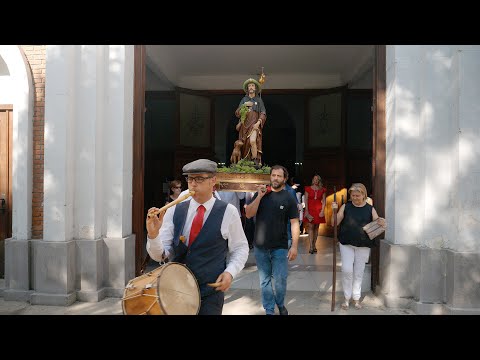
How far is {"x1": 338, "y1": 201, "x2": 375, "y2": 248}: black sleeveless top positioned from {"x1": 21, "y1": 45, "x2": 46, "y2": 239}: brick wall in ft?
14.5

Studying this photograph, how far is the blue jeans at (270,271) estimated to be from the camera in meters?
4.22

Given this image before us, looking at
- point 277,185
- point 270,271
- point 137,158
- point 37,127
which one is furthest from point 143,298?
point 37,127

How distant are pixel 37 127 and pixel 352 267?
4995 millimetres

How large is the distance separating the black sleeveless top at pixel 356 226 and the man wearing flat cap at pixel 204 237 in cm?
242

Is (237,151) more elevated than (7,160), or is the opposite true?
(237,151)

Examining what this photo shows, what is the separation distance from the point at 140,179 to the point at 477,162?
15.9 ft

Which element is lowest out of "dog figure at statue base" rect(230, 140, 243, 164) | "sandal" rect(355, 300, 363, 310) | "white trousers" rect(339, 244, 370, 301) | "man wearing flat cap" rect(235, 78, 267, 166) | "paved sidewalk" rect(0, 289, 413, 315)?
"paved sidewalk" rect(0, 289, 413, 315)

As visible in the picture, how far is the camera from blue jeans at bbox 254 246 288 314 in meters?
4.22

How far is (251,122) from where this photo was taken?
6.56m

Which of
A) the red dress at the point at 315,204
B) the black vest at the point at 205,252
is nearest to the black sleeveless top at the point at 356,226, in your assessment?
the black vest at the point at 205,252

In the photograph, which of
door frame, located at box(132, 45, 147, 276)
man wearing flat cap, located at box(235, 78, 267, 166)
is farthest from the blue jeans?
man wearing flat cap, located at box(235, 78, 267, 166)

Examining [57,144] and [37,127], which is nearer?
[57,144]

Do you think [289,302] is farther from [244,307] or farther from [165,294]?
[165,294]

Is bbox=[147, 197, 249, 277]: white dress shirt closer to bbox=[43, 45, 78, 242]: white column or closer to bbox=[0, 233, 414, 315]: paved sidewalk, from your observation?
bbox=[0, 233, 414, 315]: paved sidewalk
